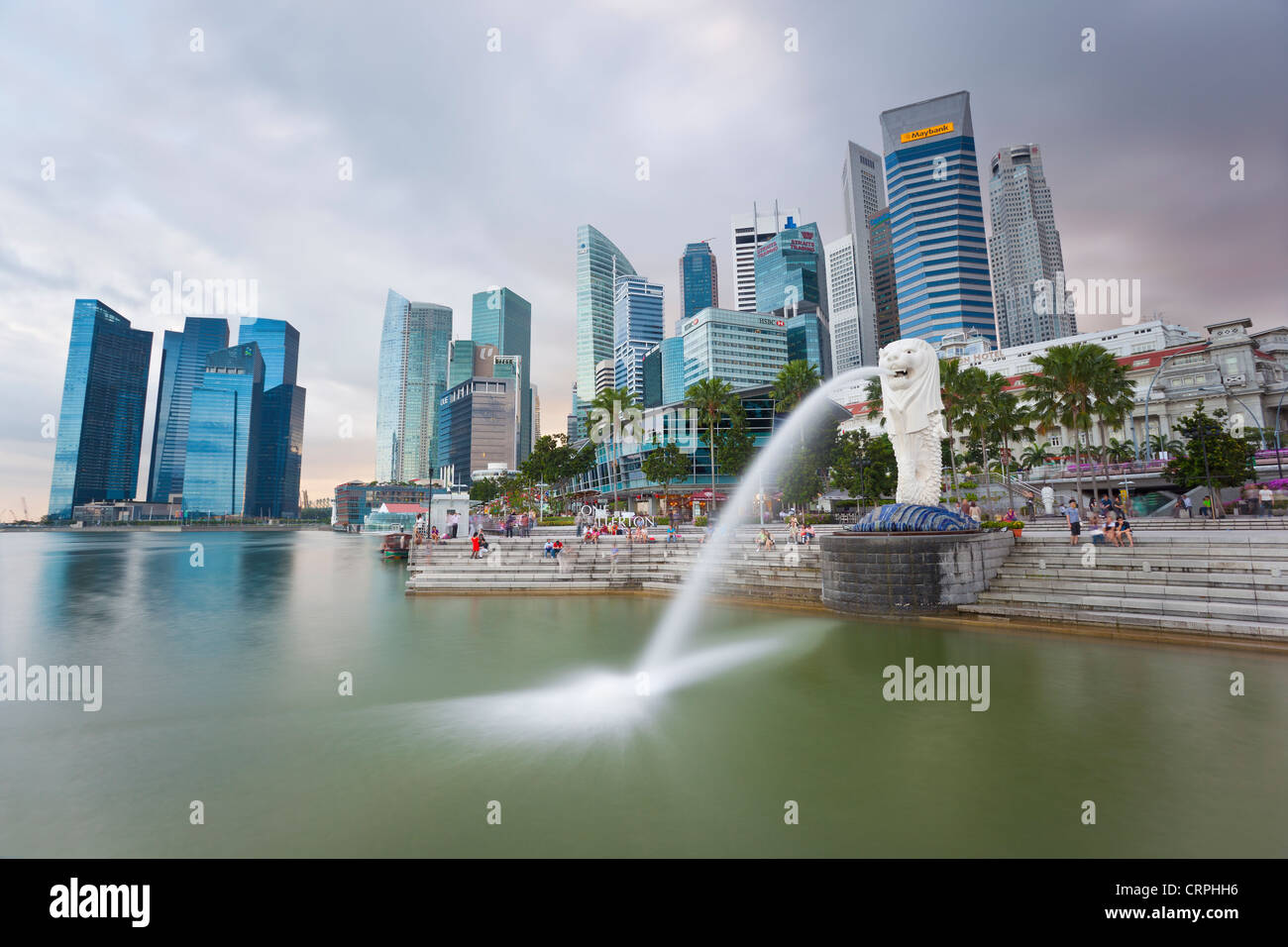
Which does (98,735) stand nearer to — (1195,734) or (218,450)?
(1195,734)

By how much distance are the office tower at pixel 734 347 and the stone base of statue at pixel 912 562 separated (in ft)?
472

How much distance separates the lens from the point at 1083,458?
207 ft

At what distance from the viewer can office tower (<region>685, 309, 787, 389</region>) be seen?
6314 inches

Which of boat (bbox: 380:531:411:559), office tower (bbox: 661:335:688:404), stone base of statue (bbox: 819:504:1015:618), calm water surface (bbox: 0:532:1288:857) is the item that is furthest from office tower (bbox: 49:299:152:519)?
stone base of statue (bbox: 819:504:1015:618)

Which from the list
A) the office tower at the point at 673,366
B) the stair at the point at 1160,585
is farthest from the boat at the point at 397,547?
the office tower at the point at 673,366

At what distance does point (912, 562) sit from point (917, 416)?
5.04m

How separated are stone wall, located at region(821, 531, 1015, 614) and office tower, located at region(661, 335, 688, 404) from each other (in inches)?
6560

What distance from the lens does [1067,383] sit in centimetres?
3525

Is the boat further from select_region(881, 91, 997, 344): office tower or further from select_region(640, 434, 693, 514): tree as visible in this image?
select_region(881, 91, 997, 344): office tower

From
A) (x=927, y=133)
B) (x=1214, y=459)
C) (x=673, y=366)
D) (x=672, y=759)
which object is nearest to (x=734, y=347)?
(x=673, y=366)

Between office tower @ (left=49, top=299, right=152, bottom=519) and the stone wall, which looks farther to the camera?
office tower @ (left=49, top=299, right=152, bottom=519)

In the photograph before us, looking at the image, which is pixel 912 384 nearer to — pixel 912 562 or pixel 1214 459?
pixel 912 562

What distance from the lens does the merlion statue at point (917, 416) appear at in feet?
59.5
